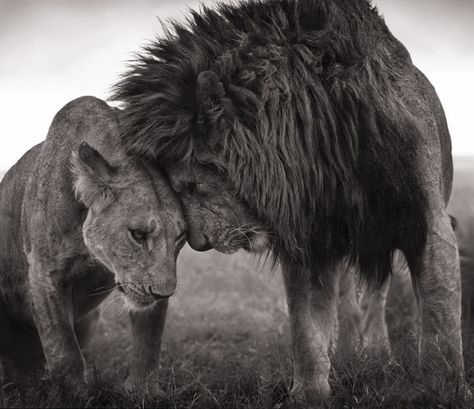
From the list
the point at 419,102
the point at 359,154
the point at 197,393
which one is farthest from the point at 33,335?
the point at 419,102

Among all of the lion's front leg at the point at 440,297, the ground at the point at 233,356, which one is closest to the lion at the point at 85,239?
the ground at the point at 233,356

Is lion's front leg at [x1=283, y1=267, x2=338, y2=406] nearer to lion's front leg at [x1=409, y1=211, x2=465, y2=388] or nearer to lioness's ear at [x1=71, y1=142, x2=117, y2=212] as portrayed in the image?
lion's front leg at [x1=409, y1=211, x2=465, y2=388]

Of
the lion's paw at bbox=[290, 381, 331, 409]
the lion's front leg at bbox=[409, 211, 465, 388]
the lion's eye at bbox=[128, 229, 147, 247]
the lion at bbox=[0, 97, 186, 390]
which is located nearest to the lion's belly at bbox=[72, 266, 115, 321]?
the lion at bbox=[0, 97, 186, 390]

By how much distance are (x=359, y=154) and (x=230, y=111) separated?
69 centimetres

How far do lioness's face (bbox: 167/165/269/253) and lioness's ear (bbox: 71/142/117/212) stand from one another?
332 millimetres

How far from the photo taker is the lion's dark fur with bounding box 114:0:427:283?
4234 millimetres

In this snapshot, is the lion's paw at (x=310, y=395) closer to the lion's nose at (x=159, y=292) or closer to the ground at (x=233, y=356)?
the ground at (x=233, y=356)

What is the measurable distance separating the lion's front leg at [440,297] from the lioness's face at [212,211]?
2.91ft

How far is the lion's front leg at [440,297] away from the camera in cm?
423

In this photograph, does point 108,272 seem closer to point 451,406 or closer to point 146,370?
point 146,370

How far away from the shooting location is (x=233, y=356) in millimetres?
6523

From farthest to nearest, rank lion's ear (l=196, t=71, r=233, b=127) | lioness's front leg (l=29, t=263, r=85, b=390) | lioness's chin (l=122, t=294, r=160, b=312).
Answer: lioness's front leg (l=29, t=263, r=85, b=390) → lioness's chin (l=122, t=294, r=160, b=312) → lion's ear (l=196, t=71, r=233, b=127)

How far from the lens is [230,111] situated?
422 centimetres

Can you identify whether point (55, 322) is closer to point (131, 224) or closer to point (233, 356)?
point (131, 224)
